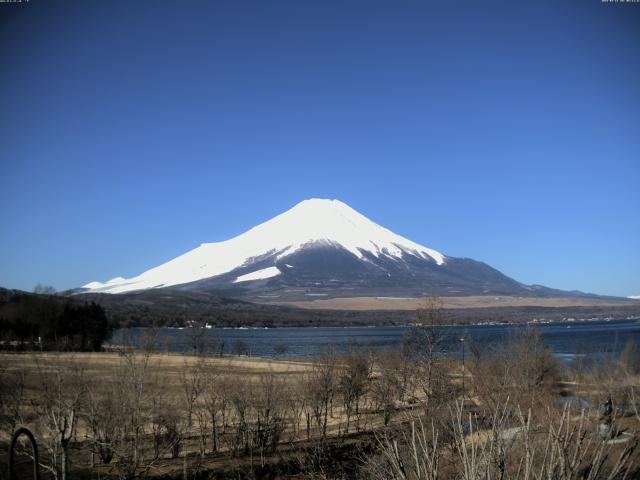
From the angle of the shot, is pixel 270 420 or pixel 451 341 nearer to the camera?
pixel 270 420

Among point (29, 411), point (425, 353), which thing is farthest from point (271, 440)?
point (29, 411)

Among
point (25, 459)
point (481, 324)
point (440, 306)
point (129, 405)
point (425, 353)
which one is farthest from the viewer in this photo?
point (481, 324)

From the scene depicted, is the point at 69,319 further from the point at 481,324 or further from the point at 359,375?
the point at 481,324

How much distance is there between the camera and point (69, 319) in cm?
8025

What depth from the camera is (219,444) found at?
85.4 feet

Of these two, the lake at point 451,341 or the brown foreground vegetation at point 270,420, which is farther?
the lake at point 451,341

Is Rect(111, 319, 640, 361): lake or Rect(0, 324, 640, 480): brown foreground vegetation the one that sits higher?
Rect(0, 324, 640, 480): brown foreground vegetation

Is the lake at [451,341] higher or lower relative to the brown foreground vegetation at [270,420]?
lower

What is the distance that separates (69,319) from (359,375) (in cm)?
5479

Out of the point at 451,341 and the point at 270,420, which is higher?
the point at 451,341

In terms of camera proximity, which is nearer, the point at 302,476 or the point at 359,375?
the point at 302,476

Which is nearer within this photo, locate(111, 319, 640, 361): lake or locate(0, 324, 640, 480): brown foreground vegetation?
locate(0, 324, 640, 480): brown foreground vegetation

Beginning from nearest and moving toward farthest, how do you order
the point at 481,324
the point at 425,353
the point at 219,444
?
1. the point at 219,444
2. the point at 425,353
3. the point at 481,324

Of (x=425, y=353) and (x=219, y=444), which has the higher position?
(x=425, y=353)
